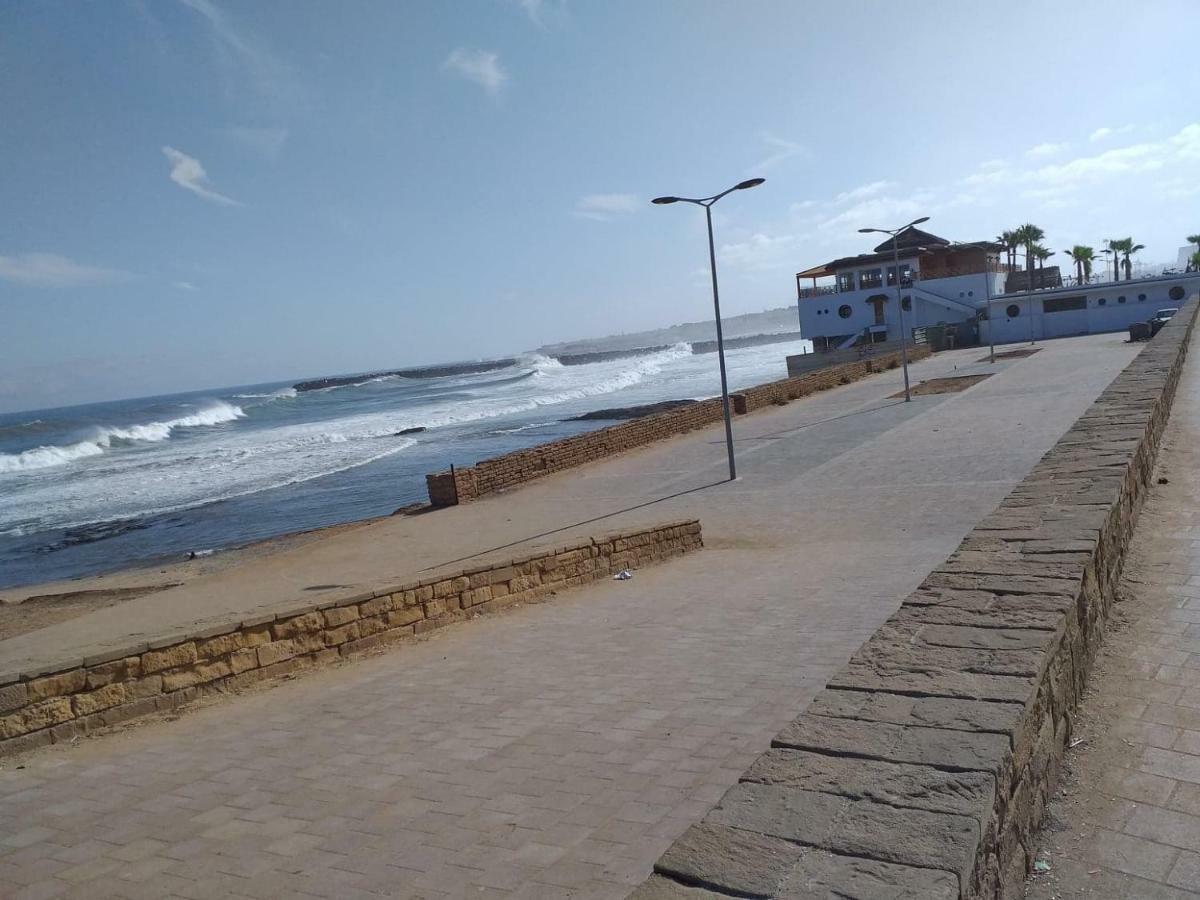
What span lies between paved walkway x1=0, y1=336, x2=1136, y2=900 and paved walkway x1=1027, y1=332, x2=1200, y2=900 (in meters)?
1.46

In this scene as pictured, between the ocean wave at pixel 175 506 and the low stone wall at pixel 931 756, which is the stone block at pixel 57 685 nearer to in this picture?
the low stone wall at pixel 931 756

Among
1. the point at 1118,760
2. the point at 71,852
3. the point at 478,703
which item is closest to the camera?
the point at 1118,760

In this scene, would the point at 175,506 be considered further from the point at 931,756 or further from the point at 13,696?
the point at 931,756

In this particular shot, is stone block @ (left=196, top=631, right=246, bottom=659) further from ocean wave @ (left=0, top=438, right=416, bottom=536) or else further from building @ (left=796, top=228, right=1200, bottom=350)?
building @ (left=796, top=228, right=1200, bottom=350)

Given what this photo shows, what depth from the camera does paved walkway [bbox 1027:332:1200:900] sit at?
8.46 feet

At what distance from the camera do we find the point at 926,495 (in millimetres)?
14211

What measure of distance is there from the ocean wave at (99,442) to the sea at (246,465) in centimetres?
15

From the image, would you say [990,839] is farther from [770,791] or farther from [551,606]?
[551,606]

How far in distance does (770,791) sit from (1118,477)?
4.49m

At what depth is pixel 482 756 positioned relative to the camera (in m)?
4.64

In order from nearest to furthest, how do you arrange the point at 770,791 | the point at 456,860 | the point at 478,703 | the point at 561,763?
the point at 770,791 → the point at 456,860 → the point at 561,763 → the point at 478,703

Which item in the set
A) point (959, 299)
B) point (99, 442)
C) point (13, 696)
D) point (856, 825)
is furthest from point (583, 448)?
point (99, 442)

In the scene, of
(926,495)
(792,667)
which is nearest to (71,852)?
(792,667)

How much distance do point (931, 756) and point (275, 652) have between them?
5.38 meters
